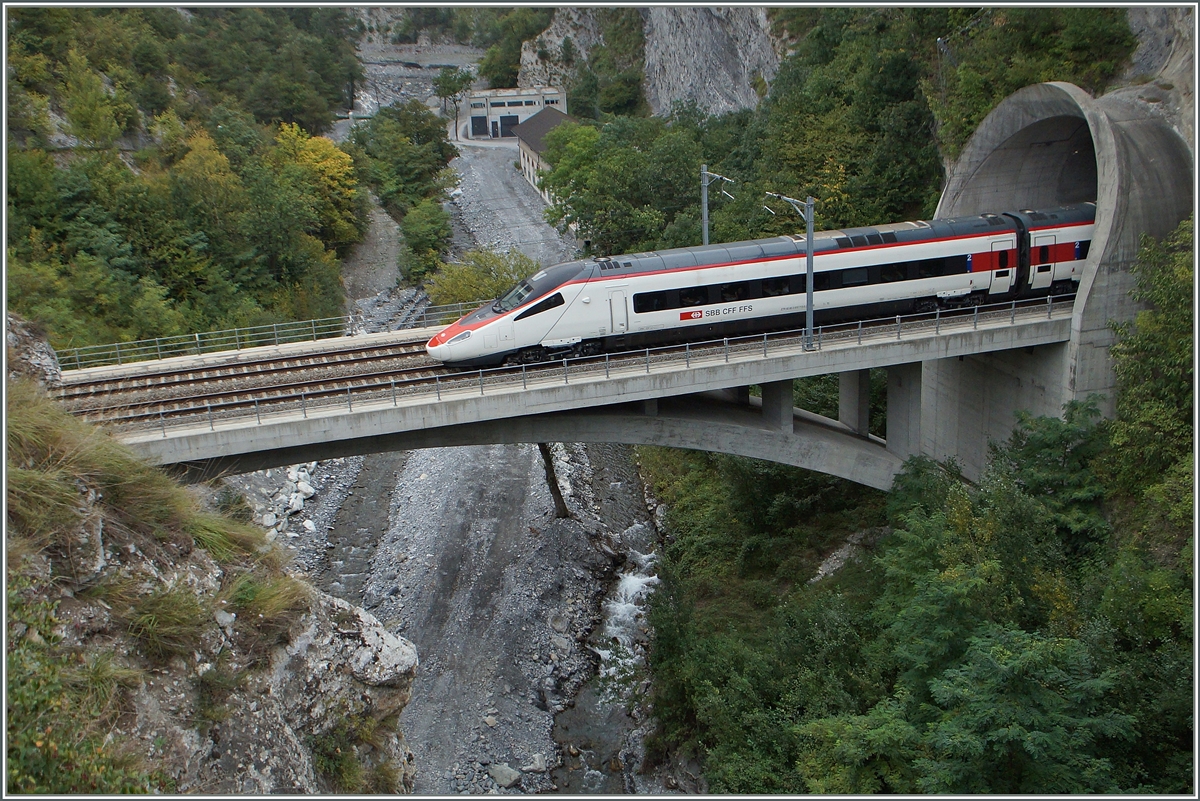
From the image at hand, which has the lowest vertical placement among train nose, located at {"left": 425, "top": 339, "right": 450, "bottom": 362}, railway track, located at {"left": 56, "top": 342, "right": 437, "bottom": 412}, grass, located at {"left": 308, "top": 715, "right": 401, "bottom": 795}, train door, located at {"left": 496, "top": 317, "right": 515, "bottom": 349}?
grass, located at {"left": 308, "top": 715, "right": 401, "bottom": 795}

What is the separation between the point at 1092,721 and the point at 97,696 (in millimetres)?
14737

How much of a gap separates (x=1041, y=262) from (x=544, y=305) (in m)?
14.0

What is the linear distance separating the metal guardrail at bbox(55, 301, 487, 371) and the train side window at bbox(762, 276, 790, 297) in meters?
8.17

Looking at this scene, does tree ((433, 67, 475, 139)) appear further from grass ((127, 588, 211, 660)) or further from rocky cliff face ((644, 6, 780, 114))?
grass ((127, 588, 211, 660))

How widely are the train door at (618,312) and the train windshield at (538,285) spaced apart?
109cm

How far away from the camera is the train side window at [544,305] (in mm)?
20594

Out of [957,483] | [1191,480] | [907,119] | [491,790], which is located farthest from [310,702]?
[907,119]

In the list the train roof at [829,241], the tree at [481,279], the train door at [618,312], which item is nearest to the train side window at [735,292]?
the train roof at [829,241]

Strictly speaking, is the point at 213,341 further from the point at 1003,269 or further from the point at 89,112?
the point at 1003,269

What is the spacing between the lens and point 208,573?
1500 centimetres

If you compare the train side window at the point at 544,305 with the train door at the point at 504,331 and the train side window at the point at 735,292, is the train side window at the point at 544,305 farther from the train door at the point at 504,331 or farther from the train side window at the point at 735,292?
the train side window at the point at 735,292

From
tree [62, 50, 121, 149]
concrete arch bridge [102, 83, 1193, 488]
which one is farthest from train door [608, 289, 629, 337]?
tree [62, 50, 121, 149]

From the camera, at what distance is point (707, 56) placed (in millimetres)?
62281

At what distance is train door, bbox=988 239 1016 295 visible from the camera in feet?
77.3
